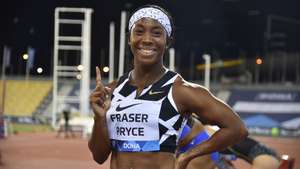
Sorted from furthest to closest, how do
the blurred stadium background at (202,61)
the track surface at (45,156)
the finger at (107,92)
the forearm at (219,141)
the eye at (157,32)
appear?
the blurred stadium background at (202,61) < the track surface at (45,156) < the finger at (107,92) < the eye at (157,32) < the forearm at (219,141)

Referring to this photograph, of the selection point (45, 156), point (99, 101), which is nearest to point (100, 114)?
point (99, 101)

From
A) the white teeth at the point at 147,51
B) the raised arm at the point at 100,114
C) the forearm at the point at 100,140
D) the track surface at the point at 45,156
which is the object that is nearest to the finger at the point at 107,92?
the raised arm at the point at 100,114

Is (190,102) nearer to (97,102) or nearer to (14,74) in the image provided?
(97,102)

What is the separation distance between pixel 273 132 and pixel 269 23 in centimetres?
535

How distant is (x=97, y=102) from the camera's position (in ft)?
10.2

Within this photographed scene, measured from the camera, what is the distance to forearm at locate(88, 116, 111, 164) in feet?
10.2

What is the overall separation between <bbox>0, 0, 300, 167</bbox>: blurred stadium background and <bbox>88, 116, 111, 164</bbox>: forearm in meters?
17.3

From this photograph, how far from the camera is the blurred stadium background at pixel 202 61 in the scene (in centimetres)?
2325

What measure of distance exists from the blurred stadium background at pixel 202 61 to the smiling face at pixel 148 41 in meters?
17.4

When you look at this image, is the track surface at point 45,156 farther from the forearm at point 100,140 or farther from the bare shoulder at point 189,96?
the bare shoulder at point 189,96

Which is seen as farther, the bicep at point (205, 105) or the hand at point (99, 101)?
the hand at point (99, 101)

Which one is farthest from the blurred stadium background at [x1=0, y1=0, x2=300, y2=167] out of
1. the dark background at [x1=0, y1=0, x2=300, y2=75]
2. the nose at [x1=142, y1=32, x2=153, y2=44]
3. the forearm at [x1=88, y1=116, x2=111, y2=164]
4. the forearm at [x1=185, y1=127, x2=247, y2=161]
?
the forearm at [x1=185, y1=127, x2=247, y2=161]

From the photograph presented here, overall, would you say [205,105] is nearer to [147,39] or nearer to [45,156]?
[147,39]

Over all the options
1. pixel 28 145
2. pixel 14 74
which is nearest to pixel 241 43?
pixel 14 74
